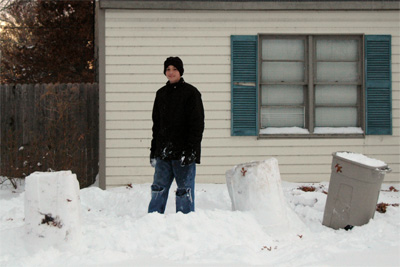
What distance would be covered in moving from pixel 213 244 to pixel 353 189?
1.92m

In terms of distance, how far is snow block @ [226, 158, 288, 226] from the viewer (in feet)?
17.5

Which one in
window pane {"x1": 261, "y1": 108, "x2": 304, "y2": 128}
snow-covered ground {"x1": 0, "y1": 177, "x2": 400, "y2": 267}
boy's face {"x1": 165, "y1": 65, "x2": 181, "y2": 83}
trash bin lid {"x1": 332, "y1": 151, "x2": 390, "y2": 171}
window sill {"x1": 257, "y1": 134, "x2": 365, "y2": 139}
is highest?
boy's face {"x1": 165, "y1": 65, "x2": 181, "y2": 83}

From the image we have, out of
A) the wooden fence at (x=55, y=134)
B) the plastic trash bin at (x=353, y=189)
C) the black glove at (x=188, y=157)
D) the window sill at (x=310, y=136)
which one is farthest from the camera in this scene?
the wooden fence at (x=55, y=134)

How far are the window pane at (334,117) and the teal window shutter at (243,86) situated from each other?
116 centimetres

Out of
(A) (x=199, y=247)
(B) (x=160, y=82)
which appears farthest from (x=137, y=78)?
(A) (x=199, y=247)

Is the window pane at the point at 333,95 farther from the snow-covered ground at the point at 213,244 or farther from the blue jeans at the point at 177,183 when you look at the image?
the blue jeans at the point at 177,183

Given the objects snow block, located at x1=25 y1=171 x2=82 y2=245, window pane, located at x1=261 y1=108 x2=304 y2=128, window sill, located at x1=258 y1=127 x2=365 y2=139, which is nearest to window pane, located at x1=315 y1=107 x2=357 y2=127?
window sill, located at x1=258 y1=127 x2=365 y2=139

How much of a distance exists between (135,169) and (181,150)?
3133 mm

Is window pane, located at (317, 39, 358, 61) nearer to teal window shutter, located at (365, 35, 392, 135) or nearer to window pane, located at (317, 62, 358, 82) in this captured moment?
window pane, located at (317, 62, 358, 82)

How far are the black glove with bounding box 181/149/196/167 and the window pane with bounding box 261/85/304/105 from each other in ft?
11.5

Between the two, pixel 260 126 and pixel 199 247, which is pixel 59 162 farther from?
pixel 199 247

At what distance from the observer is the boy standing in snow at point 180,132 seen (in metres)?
5.22

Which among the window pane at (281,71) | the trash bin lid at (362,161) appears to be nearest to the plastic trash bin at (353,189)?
the trash bin lid at (362,161)

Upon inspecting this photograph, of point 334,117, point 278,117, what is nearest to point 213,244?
point 278,117
